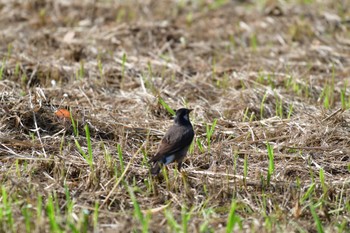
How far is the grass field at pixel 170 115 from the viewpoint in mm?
4641

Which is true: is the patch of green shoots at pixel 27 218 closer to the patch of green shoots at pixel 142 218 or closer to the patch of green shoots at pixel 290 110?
the patch of green shoots at pixel 142 218

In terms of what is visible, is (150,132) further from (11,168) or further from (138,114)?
(11,168)

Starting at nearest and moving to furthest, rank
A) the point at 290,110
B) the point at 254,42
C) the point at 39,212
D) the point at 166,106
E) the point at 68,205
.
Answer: the point at 39,212, the point at 68,205, the point at 166,106, the point at 290,110, the point at 254,42

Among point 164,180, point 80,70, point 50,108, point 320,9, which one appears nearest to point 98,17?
point 80,70

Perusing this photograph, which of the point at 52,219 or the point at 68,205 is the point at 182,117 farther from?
the point at 52,219

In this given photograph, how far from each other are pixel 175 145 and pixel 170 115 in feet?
4.79

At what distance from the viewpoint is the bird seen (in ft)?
16.8

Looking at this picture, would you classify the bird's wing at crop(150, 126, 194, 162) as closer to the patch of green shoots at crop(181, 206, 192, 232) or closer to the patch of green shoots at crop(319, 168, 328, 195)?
the patch of green shoots at crop(181, 206, 192, 232)

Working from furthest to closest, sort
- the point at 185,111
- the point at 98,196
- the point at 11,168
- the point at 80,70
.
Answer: the point at 80,70 → the point at 185,111 → the point at 11,168 → the point at 98,196

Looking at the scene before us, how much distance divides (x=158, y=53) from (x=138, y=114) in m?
2.19

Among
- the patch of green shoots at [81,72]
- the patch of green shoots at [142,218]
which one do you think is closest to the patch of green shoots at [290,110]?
the patch of green shoots at [81,72]

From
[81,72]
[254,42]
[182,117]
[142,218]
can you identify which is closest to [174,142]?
[182,117]

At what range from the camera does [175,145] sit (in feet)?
17.1

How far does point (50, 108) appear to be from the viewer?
614 centimetres
